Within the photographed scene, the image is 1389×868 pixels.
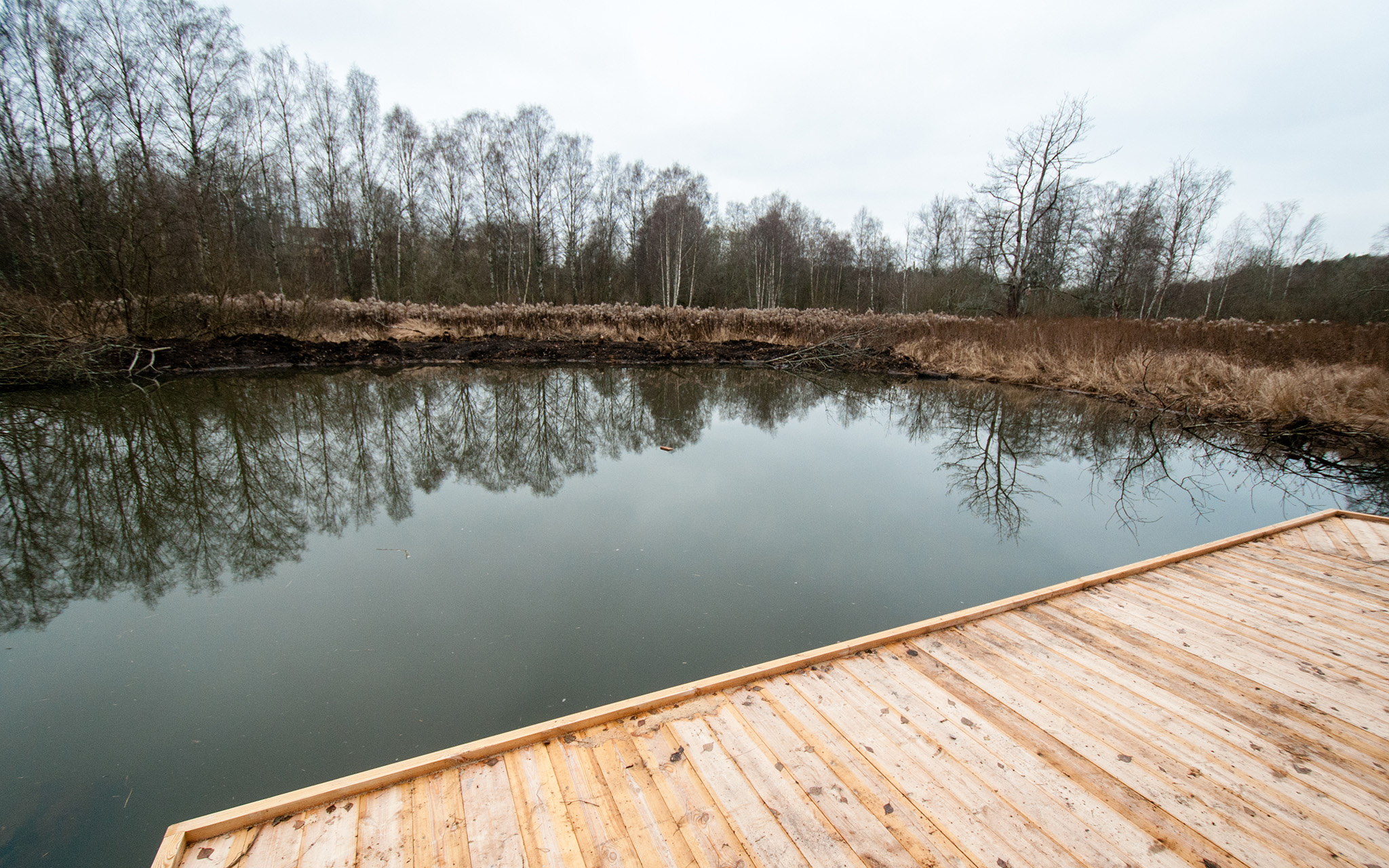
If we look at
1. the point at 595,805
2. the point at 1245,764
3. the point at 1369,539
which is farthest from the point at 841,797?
the point at 1369,539

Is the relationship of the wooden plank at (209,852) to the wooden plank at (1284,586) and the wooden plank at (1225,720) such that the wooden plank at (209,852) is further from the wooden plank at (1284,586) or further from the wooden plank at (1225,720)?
the wooden plank at (1284,586)

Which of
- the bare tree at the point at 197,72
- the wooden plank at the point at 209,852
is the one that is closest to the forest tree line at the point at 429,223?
the bare tree at the point at 197,72

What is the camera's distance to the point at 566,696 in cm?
271

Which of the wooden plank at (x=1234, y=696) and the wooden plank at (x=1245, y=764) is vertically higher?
the wooden plank at (x=1245, y=764)

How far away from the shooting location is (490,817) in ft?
5.53

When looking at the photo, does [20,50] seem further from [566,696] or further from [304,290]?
[566,696]

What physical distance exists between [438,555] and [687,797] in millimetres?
3198

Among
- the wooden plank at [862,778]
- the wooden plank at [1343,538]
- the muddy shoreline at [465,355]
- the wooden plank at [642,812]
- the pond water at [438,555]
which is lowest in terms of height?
the pond water at [438,555]

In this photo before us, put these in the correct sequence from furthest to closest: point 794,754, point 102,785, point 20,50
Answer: point 20,50 → point 102,785 → point 794,754

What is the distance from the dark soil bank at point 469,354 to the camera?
11656 millimetres

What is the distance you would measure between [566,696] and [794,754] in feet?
4.07

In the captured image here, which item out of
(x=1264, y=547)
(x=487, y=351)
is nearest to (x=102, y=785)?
(x=1264, y=547)

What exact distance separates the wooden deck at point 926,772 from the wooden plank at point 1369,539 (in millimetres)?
1868

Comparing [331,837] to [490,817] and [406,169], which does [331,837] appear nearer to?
[490,817]
